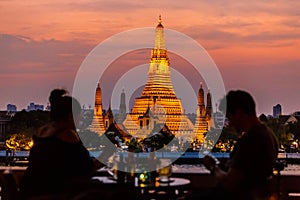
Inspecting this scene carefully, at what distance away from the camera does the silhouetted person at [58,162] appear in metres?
4.41

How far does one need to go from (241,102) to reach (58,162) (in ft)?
4.36

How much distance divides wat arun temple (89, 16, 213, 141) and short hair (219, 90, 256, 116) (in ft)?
187

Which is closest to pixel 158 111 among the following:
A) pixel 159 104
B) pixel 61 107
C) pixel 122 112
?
pixel 159 104

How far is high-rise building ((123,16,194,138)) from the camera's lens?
66.6 meters

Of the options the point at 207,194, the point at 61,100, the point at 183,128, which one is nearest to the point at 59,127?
the point at 61,100

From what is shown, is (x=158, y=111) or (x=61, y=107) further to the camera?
(x=158, y=111)

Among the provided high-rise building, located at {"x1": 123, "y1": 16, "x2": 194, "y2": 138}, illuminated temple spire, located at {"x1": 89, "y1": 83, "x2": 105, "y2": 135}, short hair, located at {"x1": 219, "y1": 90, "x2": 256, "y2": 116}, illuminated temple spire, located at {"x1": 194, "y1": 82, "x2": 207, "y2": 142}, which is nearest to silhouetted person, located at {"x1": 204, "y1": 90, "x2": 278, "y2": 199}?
short hair, located at {"x1": 219, "y1": 90, "x2": 256, "y2": 116}

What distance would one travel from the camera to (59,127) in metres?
4.47

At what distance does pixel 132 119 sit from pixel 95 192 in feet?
211

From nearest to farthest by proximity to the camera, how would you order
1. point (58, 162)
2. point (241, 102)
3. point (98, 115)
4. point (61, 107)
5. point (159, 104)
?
point (241, 102), point (58, 162), point (61, 107), point (98, 115), point (159, 104)

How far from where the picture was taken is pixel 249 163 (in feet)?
13.2

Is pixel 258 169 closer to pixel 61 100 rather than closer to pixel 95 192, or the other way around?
pixel 95 192

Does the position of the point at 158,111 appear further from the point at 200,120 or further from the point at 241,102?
the point at 241,102

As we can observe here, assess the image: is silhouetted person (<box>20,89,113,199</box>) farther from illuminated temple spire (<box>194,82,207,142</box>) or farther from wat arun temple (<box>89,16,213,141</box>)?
illuminated temple spire (<box>194,82,207,142</box>)
